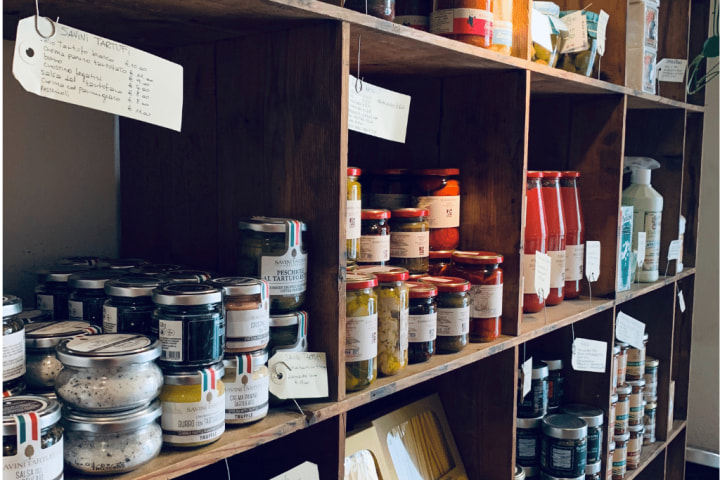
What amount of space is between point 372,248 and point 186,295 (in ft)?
1.68

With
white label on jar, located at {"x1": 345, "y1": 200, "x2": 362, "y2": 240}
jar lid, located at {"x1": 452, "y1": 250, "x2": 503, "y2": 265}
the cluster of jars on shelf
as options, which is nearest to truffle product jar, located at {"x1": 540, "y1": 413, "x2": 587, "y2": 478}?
the cluster of jars on shelf

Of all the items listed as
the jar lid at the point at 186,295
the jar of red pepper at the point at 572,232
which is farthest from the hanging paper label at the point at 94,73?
the jar of red pepper at the point at 572,232

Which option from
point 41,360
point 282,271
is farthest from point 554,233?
point 41,360

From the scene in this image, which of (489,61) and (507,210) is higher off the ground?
(489,61)

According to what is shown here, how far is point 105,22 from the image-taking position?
1.06 metres

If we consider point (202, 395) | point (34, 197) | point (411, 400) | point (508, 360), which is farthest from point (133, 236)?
point (508, 360)

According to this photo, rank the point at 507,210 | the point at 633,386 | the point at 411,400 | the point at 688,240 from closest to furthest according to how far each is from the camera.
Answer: the point at 507,210, the point at 411,400, the point at 633,386, the point at 688,240

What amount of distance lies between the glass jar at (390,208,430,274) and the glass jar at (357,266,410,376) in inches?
8.0

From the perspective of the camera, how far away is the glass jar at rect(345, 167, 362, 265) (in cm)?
122

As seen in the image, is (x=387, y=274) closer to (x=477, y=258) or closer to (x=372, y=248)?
(x=372, y=248)

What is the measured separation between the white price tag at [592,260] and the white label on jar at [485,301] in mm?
623

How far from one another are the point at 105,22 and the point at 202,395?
59 centimetres

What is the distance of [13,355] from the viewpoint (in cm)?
82

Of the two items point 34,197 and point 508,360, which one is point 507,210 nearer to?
point 508,360
